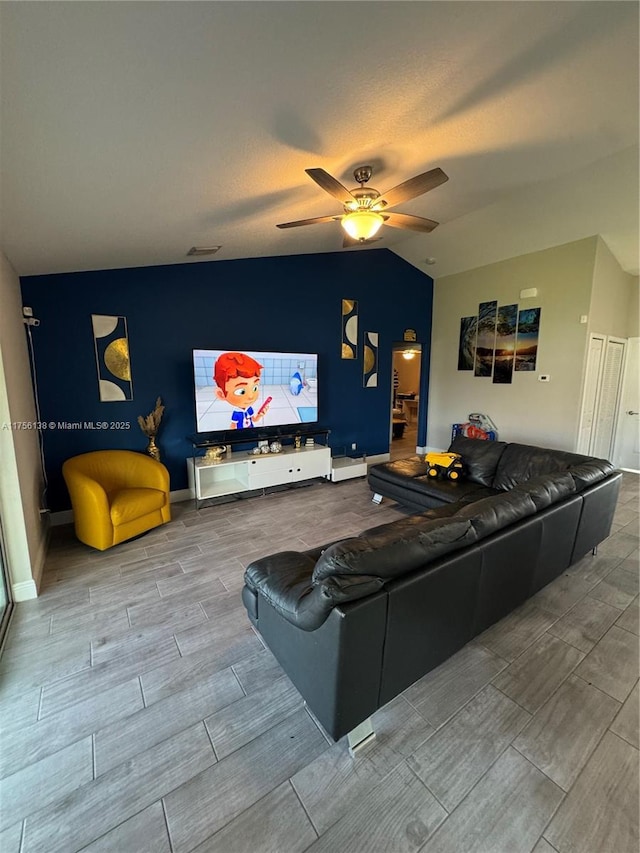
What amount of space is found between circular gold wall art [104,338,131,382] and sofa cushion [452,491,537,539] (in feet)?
11.8

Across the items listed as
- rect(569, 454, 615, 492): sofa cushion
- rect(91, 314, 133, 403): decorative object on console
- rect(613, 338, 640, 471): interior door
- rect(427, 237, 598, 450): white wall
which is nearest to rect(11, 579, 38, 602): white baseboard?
rect(91, 314, 133, 403): decorative object on console

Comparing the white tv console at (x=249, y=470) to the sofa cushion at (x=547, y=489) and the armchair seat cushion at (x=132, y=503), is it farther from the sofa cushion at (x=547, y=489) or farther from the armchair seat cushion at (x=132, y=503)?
the sofa cushion at (x=547, y=489)

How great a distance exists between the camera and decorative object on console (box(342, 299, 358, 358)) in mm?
5237

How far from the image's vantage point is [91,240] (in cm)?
261

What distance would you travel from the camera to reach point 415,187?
2074 mm

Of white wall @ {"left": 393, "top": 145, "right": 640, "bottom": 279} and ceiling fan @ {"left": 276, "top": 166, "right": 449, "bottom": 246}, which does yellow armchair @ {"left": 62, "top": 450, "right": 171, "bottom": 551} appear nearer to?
ceiling fan @ {"left": 276, "top": 166, "right": 449, "bottom": 246}

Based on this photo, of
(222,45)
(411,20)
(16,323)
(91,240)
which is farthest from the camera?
(16,323)

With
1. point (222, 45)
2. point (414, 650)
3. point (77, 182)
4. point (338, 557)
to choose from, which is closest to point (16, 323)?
point (77, 182)

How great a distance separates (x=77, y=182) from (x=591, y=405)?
5996 millimetres

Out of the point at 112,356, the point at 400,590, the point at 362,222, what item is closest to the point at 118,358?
the point at 112,356

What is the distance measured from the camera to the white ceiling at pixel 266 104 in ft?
3.75

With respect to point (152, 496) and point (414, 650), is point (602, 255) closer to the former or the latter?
point (414, 650)

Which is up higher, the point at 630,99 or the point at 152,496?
the point at 630,99

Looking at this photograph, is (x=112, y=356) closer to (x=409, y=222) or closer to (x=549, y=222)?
(x=409, y=222)
